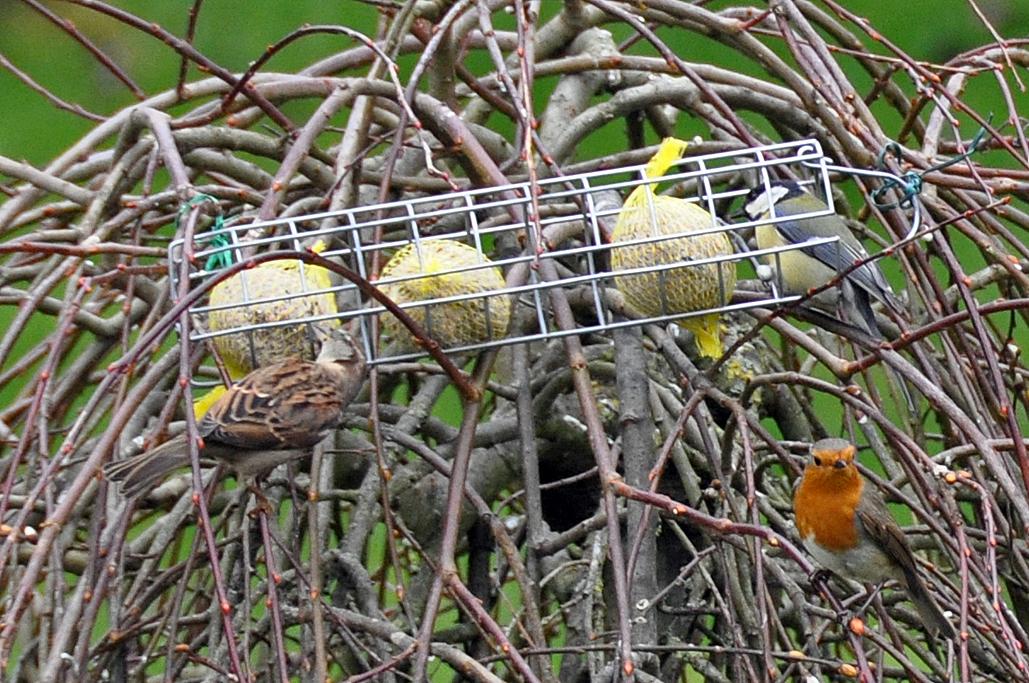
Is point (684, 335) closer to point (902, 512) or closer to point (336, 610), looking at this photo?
point (336, 610)

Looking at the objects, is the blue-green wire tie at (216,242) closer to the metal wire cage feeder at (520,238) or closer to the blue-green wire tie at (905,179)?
the metal wire cage feeder at (520,238)

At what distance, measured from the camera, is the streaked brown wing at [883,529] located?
2.16 metres

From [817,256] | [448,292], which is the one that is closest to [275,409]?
[448,292]

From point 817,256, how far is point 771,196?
41cm

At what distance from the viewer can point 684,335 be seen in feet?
8.47

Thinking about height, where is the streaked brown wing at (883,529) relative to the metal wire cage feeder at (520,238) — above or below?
below

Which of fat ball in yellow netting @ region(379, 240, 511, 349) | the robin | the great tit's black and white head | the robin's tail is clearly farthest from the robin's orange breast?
fat ball in yellow netting @ region(379, 240, 511, 349)

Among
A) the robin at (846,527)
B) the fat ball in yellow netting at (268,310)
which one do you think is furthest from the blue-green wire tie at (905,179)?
the fat ball in yellow netting at (268,310)

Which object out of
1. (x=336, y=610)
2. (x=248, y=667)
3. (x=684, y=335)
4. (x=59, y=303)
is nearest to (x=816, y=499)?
(x=684, y=335)

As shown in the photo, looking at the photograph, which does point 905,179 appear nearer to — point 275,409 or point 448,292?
point 448,292

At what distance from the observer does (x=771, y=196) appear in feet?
6.94

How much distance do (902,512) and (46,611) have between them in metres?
2.73

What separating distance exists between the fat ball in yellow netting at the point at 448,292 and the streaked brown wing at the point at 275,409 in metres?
0.14

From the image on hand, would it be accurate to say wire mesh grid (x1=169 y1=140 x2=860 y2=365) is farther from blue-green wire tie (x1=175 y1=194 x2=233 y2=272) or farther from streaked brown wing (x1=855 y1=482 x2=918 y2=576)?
streaked brown wing (x1=855 y1=482 x2=918 y2=576)
